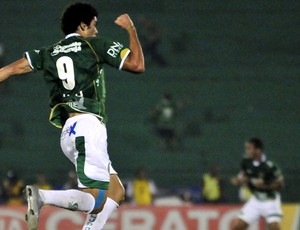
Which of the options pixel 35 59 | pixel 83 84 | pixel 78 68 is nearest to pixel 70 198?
pixel 83 84

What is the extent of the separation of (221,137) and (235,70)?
2.20 metres

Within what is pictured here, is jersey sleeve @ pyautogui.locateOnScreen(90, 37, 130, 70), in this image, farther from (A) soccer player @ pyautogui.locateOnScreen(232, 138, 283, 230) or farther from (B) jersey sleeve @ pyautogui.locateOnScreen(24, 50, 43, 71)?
(A) soccer player @ pyautogui.locateOnScreen(232, 138, 283, 230)

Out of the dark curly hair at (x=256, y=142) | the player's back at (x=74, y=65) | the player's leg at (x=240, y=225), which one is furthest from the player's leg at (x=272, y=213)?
the player's back at (x=74, y=65)

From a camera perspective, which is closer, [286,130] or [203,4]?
[286,130]

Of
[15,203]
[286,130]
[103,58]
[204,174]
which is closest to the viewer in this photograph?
[103,58]

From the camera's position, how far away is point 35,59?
651cm

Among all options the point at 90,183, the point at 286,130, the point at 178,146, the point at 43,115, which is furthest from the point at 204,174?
the point at 90,183

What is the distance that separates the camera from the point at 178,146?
21578mm

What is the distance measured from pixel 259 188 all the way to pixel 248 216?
0.42m

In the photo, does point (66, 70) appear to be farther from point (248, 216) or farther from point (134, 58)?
point (248, 216)

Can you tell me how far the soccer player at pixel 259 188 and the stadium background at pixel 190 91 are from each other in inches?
291

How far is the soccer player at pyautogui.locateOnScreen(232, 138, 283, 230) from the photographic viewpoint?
41.1 ft

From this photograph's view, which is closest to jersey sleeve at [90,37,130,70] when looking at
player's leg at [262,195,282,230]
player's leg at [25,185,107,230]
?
player's leg at [25,185,107,230]

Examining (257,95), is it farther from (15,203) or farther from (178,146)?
(15,203)
